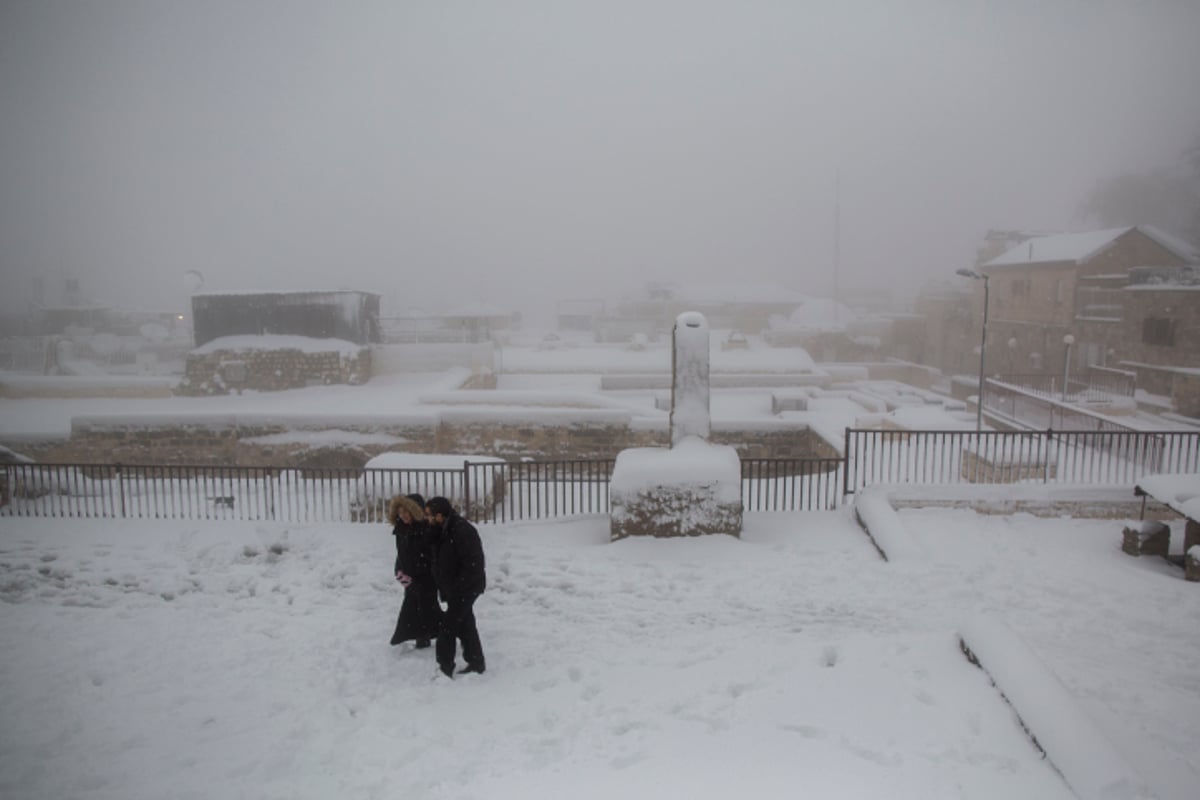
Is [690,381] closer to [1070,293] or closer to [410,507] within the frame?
[410,507]

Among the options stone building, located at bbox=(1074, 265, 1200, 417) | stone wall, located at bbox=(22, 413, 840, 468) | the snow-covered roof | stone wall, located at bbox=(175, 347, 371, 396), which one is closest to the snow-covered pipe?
stone wall, located at bbox=(22, 413, 840, 468)

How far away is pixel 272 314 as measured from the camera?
22781 mm

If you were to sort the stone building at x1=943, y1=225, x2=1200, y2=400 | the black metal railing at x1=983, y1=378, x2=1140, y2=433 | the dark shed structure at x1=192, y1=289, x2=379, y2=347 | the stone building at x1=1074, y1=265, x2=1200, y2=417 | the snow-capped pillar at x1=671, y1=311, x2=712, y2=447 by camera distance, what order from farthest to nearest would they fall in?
the stone building at x1=943, y1=225, x2=1200, y2=400, the stone building at x1=1074, y1=265, x2=1200, y2=417, the dark shed structure at x1=192, y1=289, x2=379, y2=347, the black metal railing at x1=983, y1=378, x2=1140, y2=433, the snow-capped pillar at x1=671, y1=311, x2=712, y2=447

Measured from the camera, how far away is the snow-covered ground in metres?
3.88

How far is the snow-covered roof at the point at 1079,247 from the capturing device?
31.2m

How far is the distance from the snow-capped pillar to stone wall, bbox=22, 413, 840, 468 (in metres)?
6.67

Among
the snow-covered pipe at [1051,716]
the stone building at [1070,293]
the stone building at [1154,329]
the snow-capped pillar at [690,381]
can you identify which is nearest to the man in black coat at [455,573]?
the snow-covered pipe at [1051,716]

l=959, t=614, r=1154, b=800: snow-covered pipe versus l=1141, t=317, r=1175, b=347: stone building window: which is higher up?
l=1141, t=317, r=1175, b=347: stone building window

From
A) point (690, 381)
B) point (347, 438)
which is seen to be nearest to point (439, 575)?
point (690, 381)

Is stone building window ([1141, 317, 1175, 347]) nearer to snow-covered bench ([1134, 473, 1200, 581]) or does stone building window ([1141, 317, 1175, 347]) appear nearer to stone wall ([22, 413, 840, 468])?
stone wall ([22, 413, 840, 468])

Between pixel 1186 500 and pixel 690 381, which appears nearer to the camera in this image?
pixel 1186 500

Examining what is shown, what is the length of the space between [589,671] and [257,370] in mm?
20272

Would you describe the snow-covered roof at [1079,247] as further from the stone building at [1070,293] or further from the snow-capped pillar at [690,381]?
the snow-capped pillar at [690,381]

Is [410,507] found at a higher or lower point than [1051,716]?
higher
